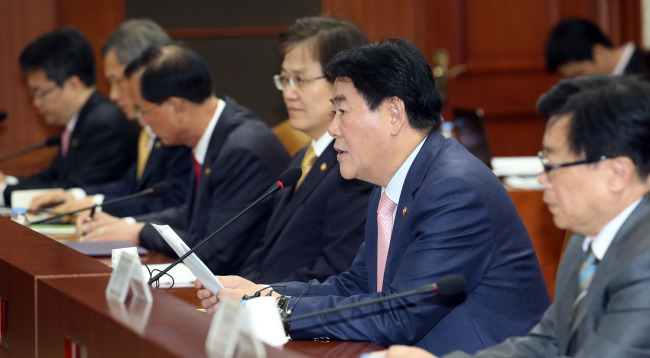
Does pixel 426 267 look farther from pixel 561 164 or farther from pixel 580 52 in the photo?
pixel 580 52

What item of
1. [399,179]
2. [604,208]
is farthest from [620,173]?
[399,179]

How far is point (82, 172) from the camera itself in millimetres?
5160

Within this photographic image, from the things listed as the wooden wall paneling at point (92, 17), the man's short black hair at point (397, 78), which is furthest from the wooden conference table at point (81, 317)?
the wooden wall paneling at point (92, 17)

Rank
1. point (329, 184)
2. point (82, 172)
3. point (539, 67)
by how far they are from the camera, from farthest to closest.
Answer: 1. point (539, 67)
2. point (82, 172)
3. point (329, 184)

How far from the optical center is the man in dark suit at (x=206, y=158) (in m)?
3.42

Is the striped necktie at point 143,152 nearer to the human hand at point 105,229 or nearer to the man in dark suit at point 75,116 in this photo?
the man in dark suit at point 75,116

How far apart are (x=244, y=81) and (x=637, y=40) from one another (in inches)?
111

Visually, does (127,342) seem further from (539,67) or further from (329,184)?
(539,67)

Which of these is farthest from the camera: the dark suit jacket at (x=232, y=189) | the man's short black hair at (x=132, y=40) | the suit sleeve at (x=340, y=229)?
the man's short black hair at (x=132, y=40)

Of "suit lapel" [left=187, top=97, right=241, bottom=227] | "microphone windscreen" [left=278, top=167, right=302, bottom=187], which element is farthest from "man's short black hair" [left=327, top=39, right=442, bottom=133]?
"suit lapel" [left=187, top=97, right=241, bottom=227]

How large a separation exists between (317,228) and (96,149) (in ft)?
8.41

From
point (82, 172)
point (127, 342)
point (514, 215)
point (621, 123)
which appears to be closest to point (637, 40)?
point (82, 172)

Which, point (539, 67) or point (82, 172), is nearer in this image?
point (82, 172)

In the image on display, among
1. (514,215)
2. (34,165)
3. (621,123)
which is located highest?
(621,123)
